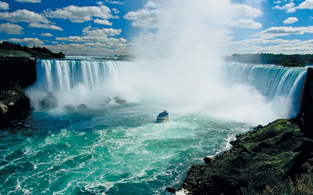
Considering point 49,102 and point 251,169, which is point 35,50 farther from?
point 251,169

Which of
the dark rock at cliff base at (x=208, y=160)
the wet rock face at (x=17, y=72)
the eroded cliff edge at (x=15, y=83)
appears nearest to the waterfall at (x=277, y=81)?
the dark rock at cliff base at (x=208, y=160)

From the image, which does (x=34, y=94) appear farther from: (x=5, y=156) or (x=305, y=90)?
(x=305, y=90)

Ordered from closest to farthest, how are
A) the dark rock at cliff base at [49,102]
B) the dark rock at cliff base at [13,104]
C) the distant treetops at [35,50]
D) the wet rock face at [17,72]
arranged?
the dark rock at cliff base at [13,104] < the dark rock at cliff base at [49,102] < the wet rock face at [17,72] < the distant treetops at [35,50]

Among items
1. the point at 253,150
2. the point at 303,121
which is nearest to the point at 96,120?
the point at 253,150

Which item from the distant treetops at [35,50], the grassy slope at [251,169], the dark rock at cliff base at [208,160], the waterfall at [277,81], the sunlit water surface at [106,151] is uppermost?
the distant treetops at [35,50]

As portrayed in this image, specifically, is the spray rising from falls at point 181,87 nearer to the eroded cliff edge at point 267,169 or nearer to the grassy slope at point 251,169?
the eroded cliff edge at point 267,169

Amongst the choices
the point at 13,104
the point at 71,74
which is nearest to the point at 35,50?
the point at 71,74

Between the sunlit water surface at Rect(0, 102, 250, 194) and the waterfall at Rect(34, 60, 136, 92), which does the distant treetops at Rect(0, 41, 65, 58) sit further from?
the sunlit water surface at Rect(0, 102, 250, 194)
